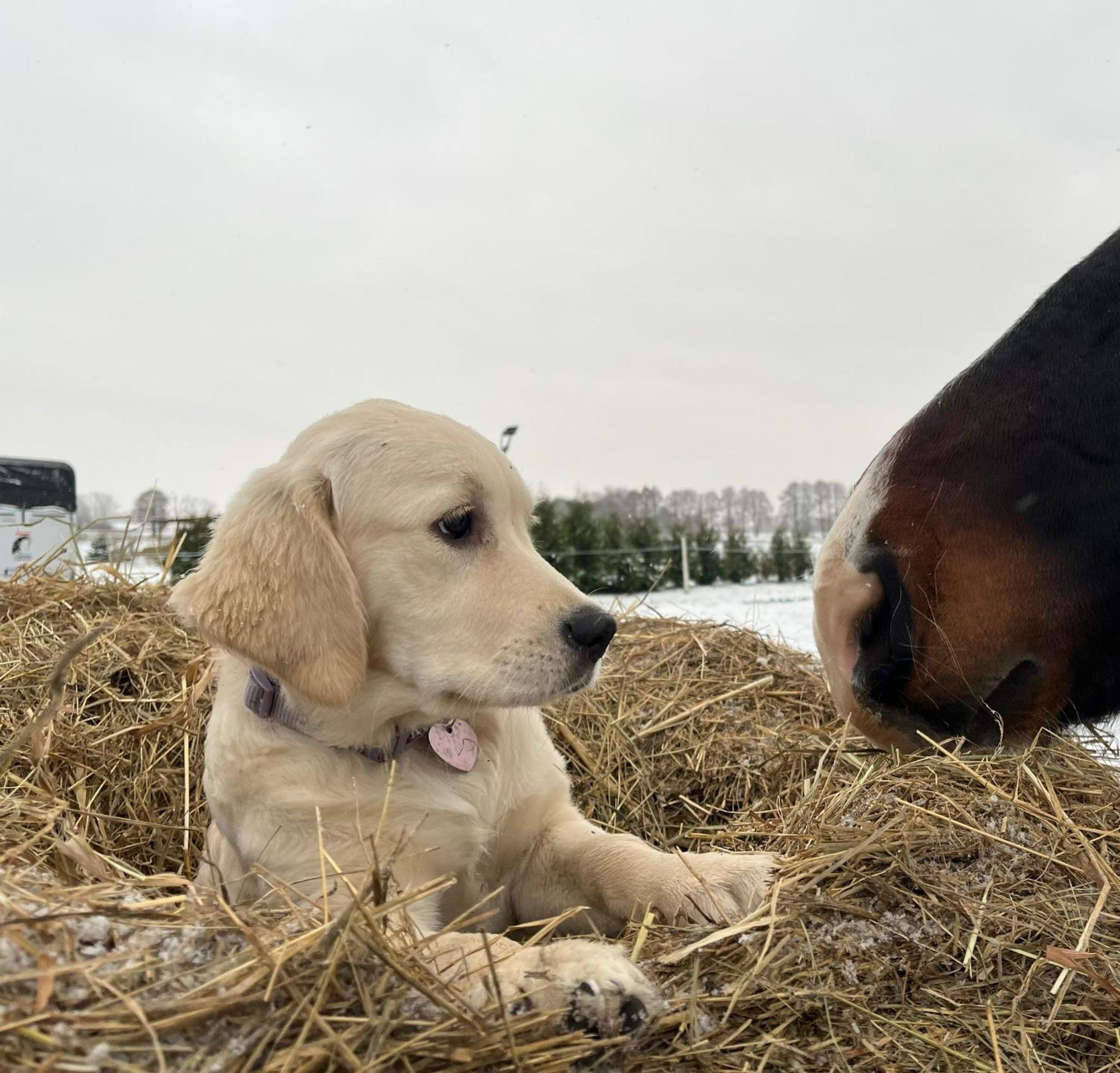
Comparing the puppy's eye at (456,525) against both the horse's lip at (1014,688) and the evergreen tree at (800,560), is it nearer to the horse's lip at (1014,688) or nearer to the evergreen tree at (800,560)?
the horse's lip at (1014,688)

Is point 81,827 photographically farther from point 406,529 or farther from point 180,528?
point 180,528

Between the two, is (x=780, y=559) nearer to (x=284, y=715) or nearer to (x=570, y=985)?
(x=284, y=715)

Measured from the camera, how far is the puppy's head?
185cm

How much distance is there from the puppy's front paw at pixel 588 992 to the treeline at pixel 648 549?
13988 mm

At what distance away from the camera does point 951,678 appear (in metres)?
1.93

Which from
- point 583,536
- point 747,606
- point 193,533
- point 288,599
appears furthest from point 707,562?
point 288,599

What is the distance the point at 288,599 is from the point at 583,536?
1641cm

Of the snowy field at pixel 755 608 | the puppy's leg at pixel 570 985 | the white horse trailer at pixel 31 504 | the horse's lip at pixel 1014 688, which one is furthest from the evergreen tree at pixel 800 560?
the puppy's leg at pixel 570 985

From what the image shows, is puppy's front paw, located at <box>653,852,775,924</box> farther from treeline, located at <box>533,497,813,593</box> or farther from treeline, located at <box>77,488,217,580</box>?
treeline, located at <box>533,497,813,593</box>

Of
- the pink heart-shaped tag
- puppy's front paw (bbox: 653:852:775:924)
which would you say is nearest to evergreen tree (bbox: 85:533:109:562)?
the pink heart-shaped tag

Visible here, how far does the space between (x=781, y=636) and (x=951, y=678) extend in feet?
8.66

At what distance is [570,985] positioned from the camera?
1.23 metres

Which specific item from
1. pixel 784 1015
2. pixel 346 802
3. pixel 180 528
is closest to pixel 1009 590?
pixel 784 1015

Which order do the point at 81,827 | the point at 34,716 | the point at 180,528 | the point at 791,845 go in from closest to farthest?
the point at 791,845 < the point at 81,827 < the point at 34,716 < the point at 180,528
